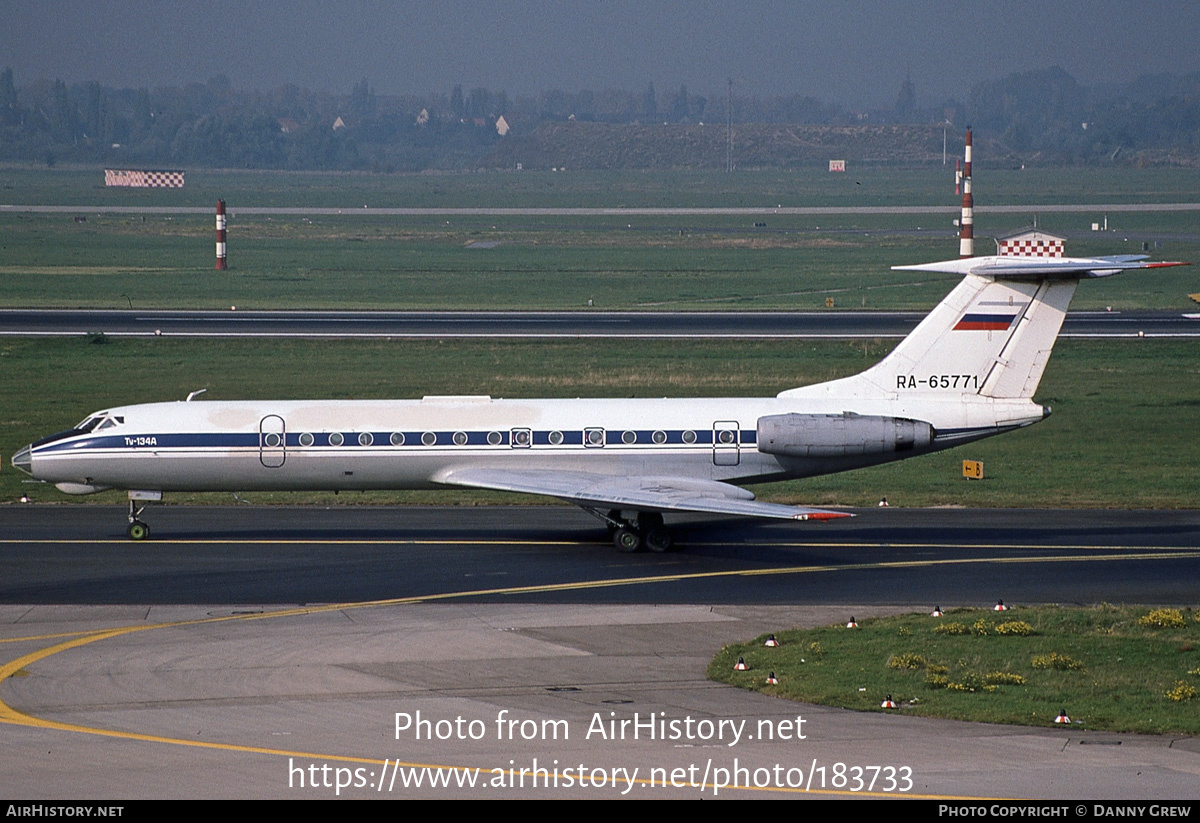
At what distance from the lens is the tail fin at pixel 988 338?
31766 mm

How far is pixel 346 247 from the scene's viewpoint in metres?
122

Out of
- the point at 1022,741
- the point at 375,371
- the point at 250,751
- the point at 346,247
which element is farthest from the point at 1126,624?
the point at 346,247

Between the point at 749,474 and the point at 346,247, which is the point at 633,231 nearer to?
the point at 346,247

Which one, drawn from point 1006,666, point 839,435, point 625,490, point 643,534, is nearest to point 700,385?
point 839,435

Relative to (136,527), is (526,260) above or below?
above

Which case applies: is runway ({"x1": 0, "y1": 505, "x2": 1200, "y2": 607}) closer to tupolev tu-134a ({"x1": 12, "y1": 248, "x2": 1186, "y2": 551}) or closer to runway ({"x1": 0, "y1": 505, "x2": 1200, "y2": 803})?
runway ({"x1": 0, "y1": 505, "x2": 1200, "y2": 803})

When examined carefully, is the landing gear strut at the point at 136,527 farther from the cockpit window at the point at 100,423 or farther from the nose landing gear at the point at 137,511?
the cockpit window at the point at 100,423

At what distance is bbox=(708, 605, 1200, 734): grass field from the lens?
19.1 meters

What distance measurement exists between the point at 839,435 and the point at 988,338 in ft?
13.2

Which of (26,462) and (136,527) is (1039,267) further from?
(26,462)

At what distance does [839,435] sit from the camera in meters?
31.0

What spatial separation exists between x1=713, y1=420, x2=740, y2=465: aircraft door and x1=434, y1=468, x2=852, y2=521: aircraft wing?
1.69 ft

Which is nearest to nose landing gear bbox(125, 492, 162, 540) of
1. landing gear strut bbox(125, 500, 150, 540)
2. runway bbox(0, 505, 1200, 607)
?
landing gear strut bbox(125, 500, 150, 540)

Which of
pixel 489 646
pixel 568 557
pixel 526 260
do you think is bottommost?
pixel 568 557
